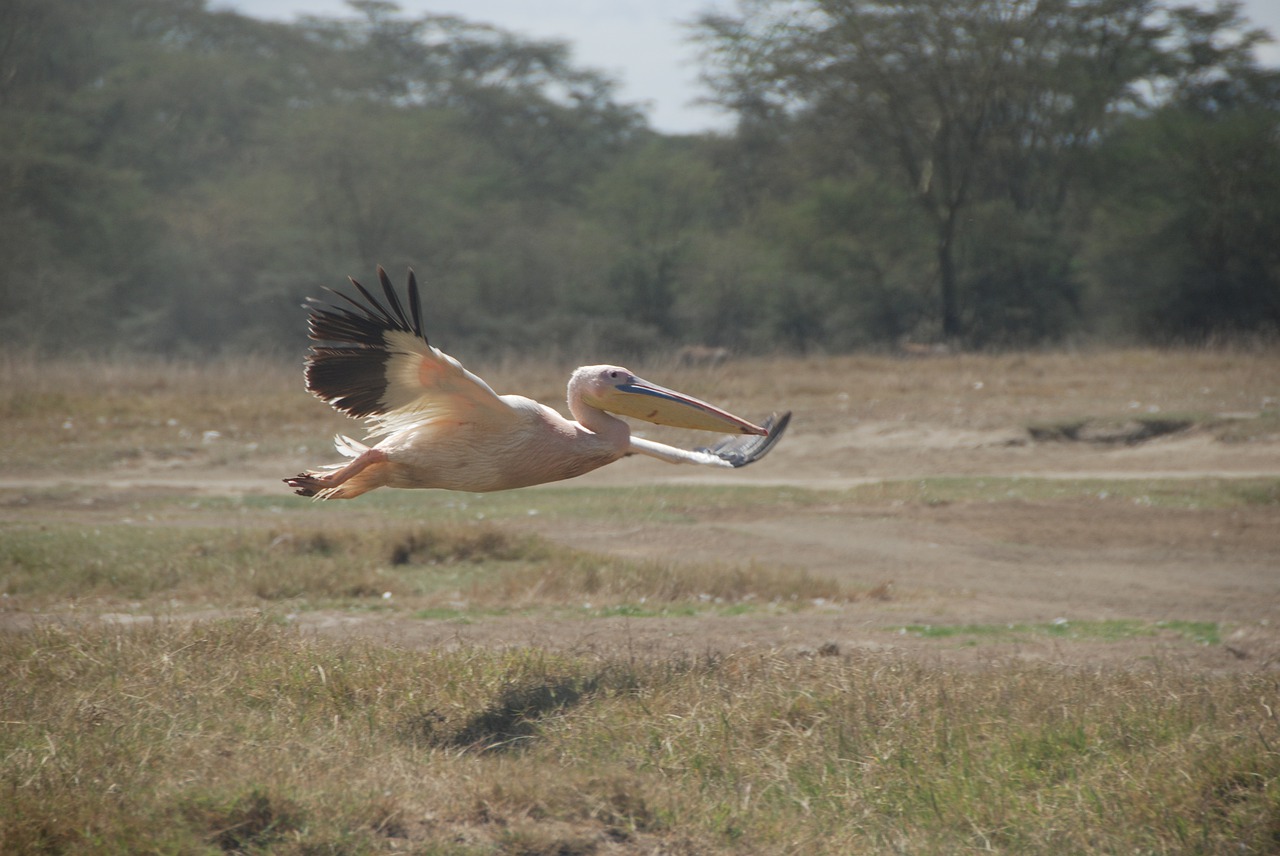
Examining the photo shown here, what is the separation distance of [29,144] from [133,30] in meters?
11.2

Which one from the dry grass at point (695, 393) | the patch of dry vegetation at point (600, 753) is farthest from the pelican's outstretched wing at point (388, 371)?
the dry grass at point (695, 393)

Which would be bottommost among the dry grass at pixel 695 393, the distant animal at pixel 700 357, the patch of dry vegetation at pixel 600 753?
the patch of dry vegetation at pixel 600 753

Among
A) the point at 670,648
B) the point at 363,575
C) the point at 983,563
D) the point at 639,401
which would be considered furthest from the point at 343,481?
the point at 983,563

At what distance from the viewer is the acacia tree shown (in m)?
27.9

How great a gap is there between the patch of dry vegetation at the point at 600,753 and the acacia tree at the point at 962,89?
24814mm

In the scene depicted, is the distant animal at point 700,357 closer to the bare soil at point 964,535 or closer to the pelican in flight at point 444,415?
the bare soil at point 964,535

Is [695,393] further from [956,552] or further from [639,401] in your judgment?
[639,401]

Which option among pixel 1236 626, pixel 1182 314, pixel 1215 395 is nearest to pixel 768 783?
pixel 1236 626

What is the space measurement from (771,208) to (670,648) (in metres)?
27.0

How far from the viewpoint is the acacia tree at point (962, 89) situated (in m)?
27.9

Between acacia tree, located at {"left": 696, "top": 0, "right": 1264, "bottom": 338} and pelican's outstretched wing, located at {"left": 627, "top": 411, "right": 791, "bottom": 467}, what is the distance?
909 inches

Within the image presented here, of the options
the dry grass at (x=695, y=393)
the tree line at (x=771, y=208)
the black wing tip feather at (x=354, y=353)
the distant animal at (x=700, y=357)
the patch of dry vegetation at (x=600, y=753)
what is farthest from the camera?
the tree line at (x=771, y=208)

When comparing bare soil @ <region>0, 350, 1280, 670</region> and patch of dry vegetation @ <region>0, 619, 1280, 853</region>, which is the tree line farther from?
patch of dry vegetation @ <region>0, 619, 1280, 853</region>

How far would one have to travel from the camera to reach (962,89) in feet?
95.2
